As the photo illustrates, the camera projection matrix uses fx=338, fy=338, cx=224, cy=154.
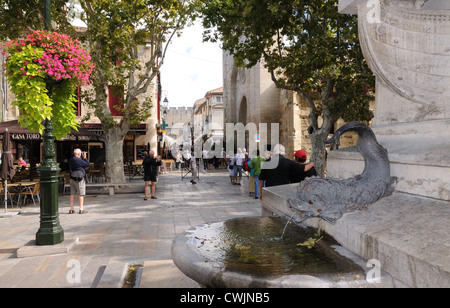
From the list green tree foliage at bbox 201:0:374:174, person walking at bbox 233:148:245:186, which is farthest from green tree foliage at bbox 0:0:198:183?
person walking at bbox 233:148:245:186

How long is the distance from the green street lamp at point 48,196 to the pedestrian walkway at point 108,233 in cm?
34

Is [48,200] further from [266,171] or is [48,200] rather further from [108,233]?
[266,171]

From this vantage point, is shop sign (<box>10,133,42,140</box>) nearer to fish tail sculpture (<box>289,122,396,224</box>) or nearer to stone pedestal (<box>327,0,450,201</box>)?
stone pedestal (<box>327,0,450,201</box>)

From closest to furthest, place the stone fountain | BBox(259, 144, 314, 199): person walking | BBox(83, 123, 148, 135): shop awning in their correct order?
the stone fountain < BBox(259, 144, 314, 199): person walking < BBox(83, 123, 148, 135): shop awning

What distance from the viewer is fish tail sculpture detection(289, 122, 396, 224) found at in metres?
2.63

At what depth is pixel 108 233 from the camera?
6.49 meters

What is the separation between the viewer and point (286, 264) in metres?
2.29

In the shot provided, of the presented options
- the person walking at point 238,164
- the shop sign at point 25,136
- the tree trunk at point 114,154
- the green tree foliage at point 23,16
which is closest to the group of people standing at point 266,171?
the tree trunk at point 114,154

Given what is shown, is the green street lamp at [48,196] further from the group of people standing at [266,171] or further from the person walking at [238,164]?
the person walking at [238,164]

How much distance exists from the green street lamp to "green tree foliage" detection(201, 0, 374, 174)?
8.62 meters

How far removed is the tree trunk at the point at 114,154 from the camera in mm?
13344
